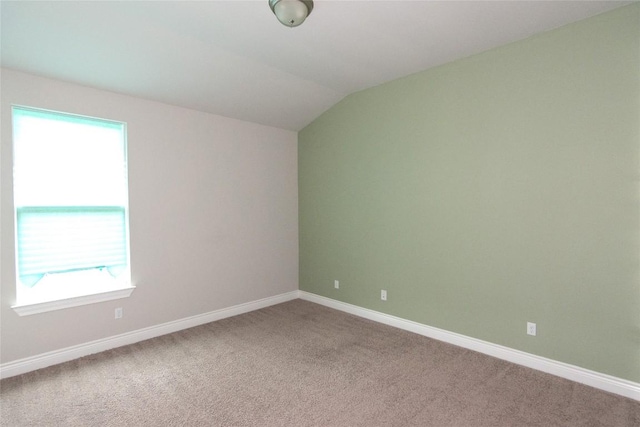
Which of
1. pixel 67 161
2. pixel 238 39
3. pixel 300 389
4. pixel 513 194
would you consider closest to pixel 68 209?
pixel 67 161

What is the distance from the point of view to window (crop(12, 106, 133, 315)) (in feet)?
9.11

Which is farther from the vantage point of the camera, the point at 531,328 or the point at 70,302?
the point at 70,302

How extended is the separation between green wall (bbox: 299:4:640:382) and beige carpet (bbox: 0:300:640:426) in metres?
0.43

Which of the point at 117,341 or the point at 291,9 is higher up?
the point at 291,9

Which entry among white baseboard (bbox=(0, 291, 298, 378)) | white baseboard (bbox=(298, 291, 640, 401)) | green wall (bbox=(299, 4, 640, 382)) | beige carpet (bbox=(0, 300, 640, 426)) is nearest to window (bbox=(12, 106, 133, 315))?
white baseboard (bbox=(0, 291, 298, 378))

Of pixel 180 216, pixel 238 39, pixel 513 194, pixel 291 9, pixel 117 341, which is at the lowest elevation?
pixel 117 341

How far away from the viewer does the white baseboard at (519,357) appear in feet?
7.83

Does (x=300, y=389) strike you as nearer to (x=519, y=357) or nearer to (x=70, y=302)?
(x=519, y=357)

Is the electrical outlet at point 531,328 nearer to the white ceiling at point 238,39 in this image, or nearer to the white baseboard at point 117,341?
the white ceiling at point 238,39

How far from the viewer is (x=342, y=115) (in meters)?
4.27

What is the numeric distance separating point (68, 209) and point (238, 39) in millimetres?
2200

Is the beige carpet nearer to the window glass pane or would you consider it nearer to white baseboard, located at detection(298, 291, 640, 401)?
white baseboard, located at detection(298, 291, 640, 401)

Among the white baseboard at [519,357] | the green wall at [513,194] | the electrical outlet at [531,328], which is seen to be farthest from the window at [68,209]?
the electrical outlet at [531,328]

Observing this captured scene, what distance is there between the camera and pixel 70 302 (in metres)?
2.96
